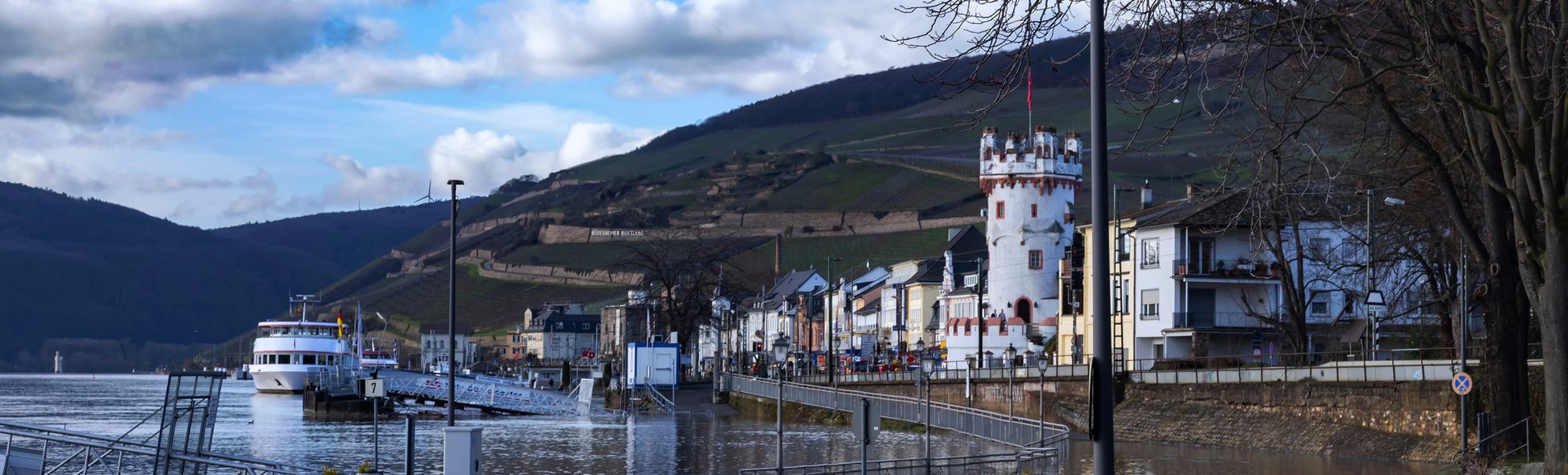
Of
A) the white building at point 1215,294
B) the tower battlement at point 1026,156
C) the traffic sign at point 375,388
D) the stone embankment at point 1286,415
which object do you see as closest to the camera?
the traffic sign at point 375,388

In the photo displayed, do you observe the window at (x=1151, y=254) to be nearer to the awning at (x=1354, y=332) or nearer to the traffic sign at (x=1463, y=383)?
the awning at (x=1354, y=332)

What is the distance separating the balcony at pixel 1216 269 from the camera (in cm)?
6425

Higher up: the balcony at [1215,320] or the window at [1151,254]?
the window at [1151,254]

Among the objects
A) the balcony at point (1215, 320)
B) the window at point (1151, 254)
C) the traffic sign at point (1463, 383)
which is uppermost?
the window at point (1151, 254)

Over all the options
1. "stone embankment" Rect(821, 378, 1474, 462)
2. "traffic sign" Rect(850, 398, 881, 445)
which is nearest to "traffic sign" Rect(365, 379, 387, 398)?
"traffic sign" Rect(850, 398, 881, 445)

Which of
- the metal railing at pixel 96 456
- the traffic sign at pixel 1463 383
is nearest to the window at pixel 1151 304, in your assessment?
the traffic sign at pixel 1463 383

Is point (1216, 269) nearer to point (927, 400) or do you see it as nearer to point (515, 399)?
point (927, 400)

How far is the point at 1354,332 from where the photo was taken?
2530 inches

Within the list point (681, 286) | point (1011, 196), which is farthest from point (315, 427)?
point (1011, 196)

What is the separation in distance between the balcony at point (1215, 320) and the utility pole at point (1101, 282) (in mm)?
54189

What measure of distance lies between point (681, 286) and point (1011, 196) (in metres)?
23.0

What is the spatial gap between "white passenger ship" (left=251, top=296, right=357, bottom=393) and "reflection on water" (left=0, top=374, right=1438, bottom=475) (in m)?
35.7

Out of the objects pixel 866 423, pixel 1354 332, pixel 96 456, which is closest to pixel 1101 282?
pixel 866 423

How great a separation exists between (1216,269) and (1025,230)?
23.1 m
